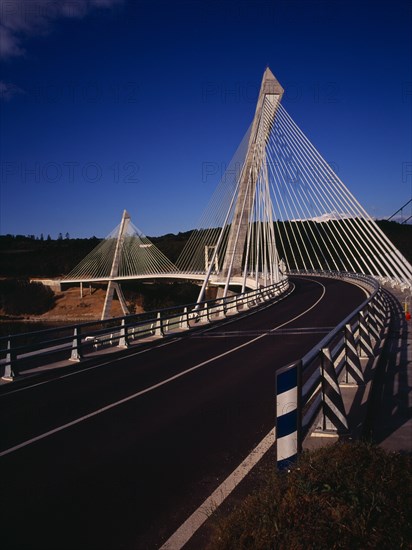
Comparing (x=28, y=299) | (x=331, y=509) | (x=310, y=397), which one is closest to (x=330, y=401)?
(x=310, y=397)

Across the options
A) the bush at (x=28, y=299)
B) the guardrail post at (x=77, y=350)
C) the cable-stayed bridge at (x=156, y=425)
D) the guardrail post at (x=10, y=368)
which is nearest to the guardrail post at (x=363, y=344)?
the cable-stayed bridge at (x=156, y=425)

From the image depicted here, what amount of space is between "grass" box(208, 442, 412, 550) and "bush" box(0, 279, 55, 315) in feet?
366

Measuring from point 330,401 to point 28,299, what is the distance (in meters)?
115

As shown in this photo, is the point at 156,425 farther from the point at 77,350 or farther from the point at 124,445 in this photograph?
the point at 77,350

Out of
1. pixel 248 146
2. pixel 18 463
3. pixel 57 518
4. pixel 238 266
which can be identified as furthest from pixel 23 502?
pixel 238 266

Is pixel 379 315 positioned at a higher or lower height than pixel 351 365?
lower

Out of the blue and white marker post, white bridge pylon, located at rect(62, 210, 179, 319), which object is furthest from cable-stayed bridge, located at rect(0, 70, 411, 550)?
white bridge pylon, located at rect(62, 210, 179, 319)

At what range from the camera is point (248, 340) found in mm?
16656

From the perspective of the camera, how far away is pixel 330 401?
17.8 ft


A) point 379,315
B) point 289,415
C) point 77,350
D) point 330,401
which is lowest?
point 77,350

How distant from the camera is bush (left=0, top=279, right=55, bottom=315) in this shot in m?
109

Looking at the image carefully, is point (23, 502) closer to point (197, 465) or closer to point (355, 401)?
point (197, 465)

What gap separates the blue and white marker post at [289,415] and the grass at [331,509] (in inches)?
14.3

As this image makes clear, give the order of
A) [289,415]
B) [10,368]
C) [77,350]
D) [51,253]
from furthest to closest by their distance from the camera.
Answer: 1. [51,253]
2. [77,350]
3. [10,368]
4. [289,415]
